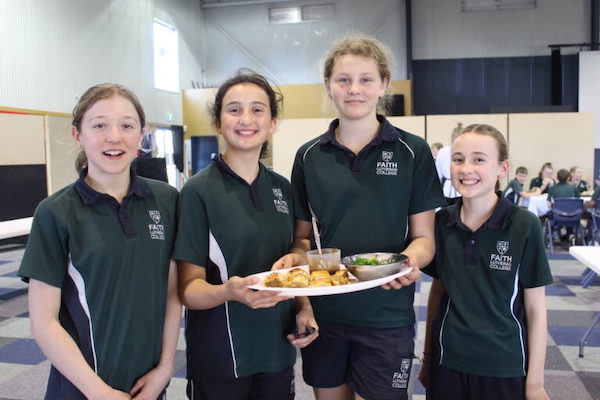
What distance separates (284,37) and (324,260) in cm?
1391

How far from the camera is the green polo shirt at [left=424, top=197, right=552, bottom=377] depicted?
68.4 inches

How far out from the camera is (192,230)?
1.53m

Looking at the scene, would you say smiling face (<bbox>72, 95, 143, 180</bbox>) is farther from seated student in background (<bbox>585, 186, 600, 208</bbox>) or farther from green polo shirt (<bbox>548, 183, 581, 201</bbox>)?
green polo shirt (<bbox>548, 183, 581, 201</bbox>)

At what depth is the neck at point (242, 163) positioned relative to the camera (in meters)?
1.66

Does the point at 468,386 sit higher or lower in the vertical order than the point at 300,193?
lower

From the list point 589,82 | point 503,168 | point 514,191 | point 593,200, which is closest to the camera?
point 503,168

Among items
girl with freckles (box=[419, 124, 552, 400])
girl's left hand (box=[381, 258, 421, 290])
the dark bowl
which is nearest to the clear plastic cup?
the dark bowl

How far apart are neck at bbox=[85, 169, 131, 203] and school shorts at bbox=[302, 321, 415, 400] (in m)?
0.79

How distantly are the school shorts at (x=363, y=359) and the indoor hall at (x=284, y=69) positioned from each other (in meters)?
5.47

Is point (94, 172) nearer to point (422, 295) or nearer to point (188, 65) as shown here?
point (422, 295)

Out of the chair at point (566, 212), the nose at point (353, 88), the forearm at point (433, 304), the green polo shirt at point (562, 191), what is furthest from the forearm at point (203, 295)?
the green polo shirt at point (562, 191)

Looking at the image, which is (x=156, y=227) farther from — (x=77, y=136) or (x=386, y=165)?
(x=386, y=165)

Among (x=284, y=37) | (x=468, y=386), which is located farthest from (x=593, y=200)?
(x=284, y=37)

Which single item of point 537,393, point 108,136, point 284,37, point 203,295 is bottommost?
point 537,393
